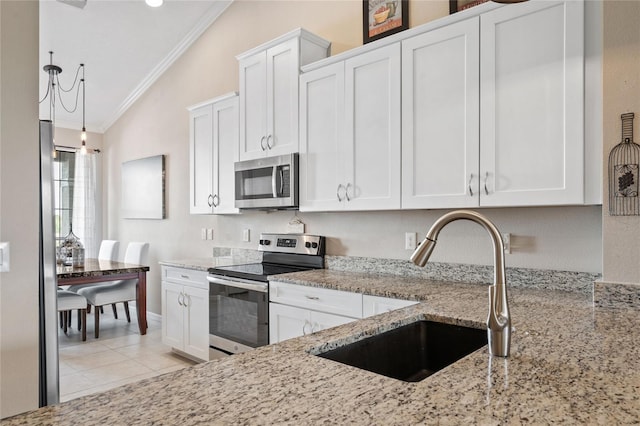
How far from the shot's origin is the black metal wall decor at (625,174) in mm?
1669

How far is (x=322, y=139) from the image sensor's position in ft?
9.52

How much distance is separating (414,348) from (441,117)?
52.7 inches

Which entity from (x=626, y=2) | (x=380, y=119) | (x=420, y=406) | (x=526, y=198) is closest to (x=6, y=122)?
(x=420, y=406)

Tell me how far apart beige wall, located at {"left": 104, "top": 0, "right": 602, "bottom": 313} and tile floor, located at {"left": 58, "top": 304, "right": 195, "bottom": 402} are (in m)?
0.68

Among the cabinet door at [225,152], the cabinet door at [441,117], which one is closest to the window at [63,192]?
the cabinet door at [225,152]

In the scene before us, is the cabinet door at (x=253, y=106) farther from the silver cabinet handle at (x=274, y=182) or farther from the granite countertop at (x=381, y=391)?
the granite countertop at (x=381, y=391)

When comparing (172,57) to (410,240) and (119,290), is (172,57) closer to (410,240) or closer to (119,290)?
(119,290)

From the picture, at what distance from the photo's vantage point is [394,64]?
251 centimetres

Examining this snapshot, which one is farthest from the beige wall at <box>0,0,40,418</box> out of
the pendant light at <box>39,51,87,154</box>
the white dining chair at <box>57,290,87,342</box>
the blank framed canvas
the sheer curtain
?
the sheer curtain

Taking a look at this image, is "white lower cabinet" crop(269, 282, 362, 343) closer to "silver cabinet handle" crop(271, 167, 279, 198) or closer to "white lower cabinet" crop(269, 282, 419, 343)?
"white lower cabinet" crop(269, 282, 419, 343)

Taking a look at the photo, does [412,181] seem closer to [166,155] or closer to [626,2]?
[626,2]

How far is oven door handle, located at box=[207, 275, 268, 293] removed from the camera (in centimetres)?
284

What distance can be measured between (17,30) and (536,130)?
2.18 m

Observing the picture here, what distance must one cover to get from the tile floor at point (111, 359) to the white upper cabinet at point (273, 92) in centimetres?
198
